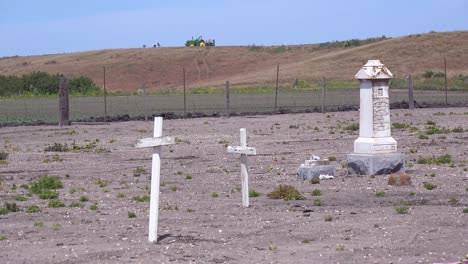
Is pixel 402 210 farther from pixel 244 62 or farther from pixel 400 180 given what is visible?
pixel 244 62

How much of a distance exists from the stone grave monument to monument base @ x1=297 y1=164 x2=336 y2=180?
1.91 feet

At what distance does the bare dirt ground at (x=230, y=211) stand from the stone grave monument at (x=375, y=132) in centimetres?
44

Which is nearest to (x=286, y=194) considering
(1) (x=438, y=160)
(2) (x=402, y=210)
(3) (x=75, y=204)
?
(2) (x=402, y=210)

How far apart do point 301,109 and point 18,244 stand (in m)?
32.9

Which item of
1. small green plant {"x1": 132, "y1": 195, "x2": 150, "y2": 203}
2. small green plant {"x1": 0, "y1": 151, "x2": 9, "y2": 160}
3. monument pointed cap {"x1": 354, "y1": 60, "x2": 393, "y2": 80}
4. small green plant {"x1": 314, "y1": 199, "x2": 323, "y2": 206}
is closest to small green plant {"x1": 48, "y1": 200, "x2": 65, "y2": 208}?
small green plant {"x1": 132, "y1": 195, "x2": 150, "y2": 203}

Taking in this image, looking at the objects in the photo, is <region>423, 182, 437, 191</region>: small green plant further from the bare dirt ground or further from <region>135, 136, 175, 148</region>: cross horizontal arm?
<region>135, 136, 175, 148</region>: cross horizontal arm

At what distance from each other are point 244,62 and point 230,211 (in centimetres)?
9913

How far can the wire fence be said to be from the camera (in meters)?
43.5

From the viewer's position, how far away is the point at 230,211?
14.6 m

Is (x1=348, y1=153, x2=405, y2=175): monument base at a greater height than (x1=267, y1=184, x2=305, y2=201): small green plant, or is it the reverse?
(x1=348, y1=153, x2=405, y2=175): monument base

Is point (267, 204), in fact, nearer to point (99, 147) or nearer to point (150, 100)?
point (99, 147)

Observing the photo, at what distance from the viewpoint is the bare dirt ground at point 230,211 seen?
37.8ft

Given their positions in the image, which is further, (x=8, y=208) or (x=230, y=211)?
(x=8, y=208)

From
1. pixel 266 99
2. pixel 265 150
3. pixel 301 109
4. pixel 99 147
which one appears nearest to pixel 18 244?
pixel 265 150
